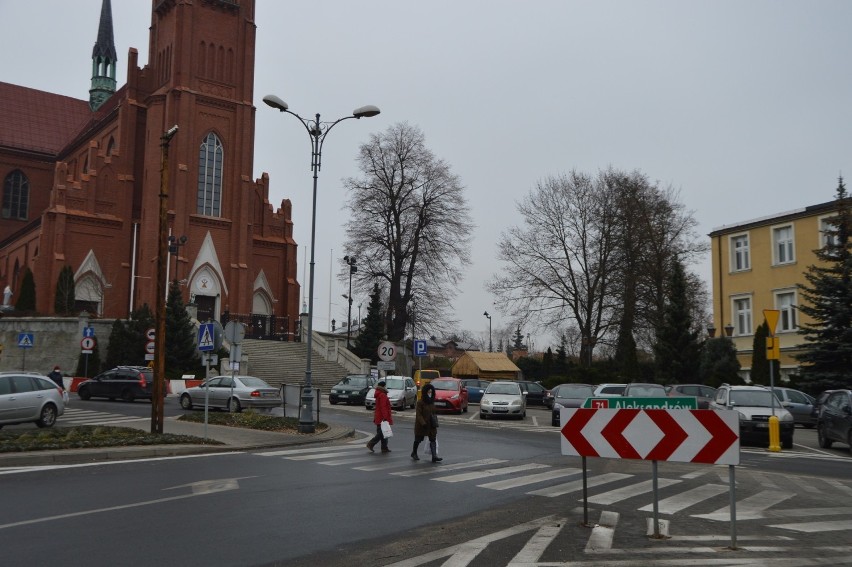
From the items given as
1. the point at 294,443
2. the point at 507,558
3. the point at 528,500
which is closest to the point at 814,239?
the point at 294,443

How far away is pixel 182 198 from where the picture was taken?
181 ft

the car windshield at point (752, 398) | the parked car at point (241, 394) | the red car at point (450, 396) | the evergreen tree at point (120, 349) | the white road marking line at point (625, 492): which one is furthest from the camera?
the evergreen tree at point (120, 349)

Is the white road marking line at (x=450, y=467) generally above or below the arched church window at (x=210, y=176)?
below

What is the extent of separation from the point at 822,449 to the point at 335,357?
36.3 metres

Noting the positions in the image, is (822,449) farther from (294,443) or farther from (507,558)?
(507,558)

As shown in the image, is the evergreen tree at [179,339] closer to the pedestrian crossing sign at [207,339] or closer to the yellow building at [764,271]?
the pedestrian crossing sign at [207,339]

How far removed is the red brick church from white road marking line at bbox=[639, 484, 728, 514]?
1784 inches

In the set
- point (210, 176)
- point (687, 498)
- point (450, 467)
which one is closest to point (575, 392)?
point (450, 467)

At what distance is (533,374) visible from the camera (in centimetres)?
6169

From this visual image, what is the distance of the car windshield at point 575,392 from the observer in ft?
91.7

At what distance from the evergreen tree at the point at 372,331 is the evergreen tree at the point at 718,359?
22.5 meters

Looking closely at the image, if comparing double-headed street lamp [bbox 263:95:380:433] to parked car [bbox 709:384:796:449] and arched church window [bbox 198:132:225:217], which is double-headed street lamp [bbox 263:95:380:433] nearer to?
parked car [bbox 709:384:796:449]

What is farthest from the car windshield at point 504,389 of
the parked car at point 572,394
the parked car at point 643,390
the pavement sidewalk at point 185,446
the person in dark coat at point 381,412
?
the person in dark coat at point 381,412

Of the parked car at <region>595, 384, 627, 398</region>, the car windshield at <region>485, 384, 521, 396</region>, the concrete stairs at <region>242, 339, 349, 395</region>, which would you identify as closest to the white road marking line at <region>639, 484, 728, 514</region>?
the parked car at <region>595, 384, 627, 398</region>
